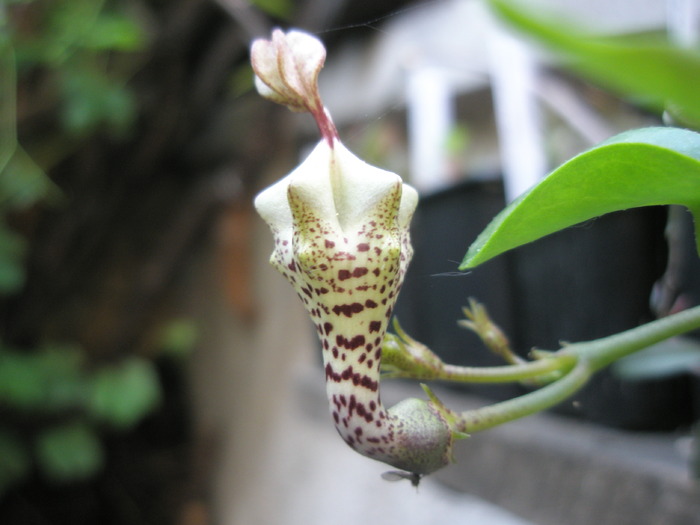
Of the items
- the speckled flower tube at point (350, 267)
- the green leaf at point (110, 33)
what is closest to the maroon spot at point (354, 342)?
the speckled flower tube at point (350, 267)

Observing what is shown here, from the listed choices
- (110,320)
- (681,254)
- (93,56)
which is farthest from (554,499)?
Answer: (110,320)

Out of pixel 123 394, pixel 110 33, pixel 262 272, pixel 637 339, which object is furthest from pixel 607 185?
pixel 262 272

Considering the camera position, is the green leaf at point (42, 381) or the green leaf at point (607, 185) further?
the green leaf at point (42, 381)

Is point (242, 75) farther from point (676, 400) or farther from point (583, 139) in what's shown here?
point (676, 400)

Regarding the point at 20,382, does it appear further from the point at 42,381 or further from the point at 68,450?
the point at 68,450

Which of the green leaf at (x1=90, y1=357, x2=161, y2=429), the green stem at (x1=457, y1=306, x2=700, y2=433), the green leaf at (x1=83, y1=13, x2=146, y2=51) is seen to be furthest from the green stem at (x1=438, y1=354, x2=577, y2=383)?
the green leaf at (x1=90, y1=357, x2=161, y2=429)

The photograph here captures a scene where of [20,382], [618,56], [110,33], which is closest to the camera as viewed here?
[618,56]

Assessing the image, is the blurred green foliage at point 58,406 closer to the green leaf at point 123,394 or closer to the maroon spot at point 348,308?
the green leaf at point 123,394
